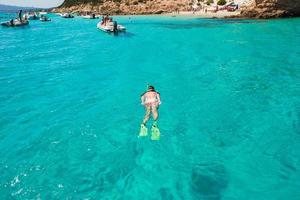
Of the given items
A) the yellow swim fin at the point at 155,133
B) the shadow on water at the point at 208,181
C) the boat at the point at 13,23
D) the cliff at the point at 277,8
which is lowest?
the shadow on water at the point at 208,181

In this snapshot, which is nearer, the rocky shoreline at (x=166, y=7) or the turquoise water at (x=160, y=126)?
the turquoise water at (x=160, y=126)

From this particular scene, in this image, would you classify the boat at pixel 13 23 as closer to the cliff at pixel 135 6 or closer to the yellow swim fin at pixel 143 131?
the cliff at pixel 135 6

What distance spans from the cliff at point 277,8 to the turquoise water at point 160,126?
41520mm

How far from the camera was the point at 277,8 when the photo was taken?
2820 inches

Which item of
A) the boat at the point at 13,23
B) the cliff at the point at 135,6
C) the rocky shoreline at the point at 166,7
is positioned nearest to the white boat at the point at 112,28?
the boat at the point at 13,23

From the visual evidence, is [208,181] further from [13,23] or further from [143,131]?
[13,23]

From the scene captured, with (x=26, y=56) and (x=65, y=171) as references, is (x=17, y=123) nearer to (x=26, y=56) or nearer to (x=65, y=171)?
(x=65, y=171)

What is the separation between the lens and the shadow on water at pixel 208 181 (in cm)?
1186

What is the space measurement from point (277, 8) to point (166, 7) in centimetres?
6413

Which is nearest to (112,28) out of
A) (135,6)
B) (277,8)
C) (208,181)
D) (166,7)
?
(277,8)

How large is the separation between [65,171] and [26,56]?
2973 centimetres

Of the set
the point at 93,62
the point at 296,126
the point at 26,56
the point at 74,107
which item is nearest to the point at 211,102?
the point at 296,126

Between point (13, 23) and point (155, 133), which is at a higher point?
point (13, 23)

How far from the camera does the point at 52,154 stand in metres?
15.0
